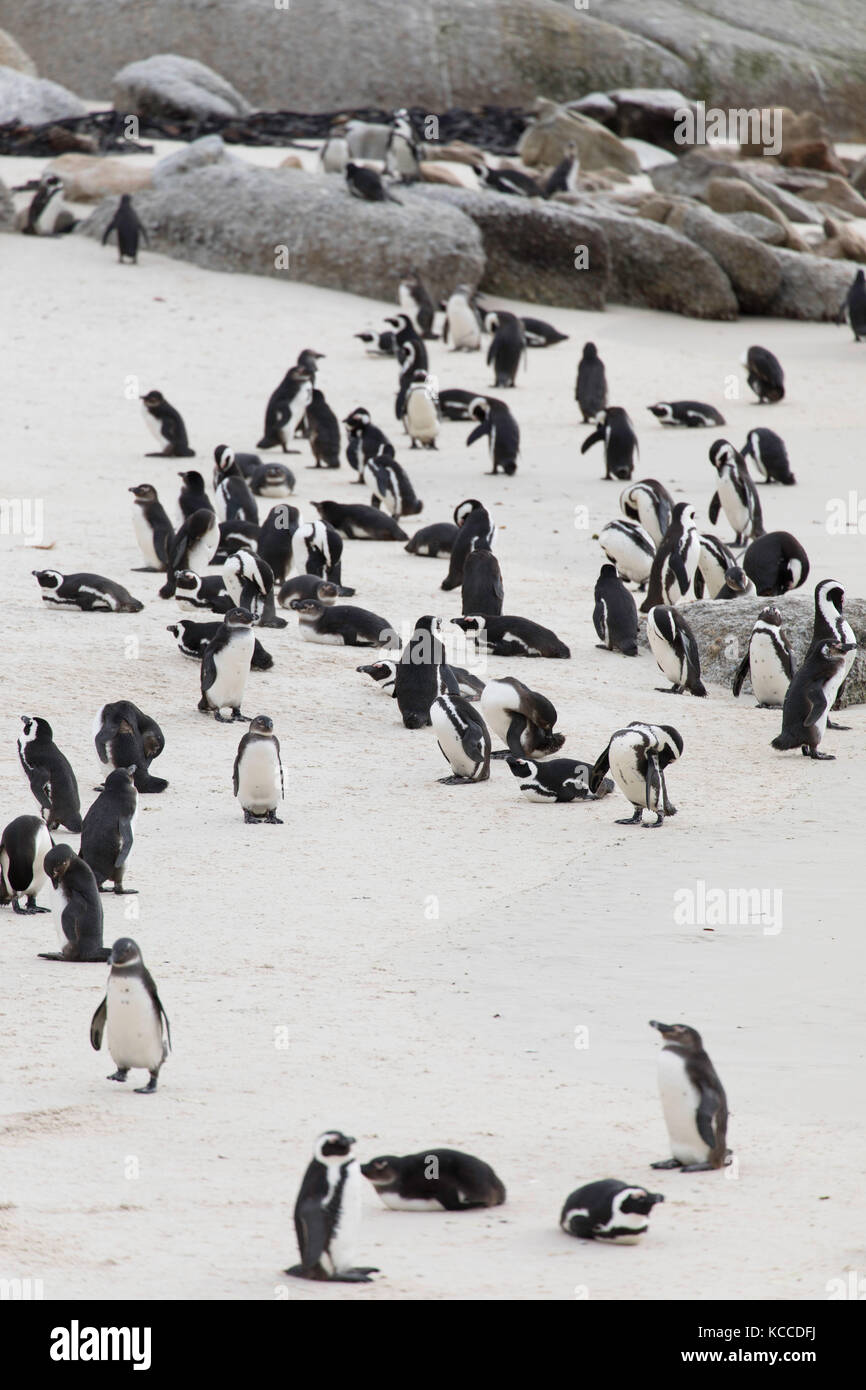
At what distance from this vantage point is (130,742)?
23.6 feet

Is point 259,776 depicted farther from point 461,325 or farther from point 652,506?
point 461,325

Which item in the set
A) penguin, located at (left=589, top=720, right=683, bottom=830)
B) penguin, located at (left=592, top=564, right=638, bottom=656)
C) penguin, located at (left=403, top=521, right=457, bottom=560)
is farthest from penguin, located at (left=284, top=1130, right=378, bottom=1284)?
penguin, located at (left=403, top=521, right=457, bottom=560)

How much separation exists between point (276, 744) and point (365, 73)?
28.9m

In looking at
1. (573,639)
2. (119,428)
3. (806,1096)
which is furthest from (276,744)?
(119,428)

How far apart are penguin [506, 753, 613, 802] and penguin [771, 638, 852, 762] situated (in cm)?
118

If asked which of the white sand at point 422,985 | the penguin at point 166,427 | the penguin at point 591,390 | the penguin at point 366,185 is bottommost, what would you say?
the white sand at point 422,985

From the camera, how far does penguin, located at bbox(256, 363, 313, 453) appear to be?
14922 mm

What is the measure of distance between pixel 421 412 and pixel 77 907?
10612 millimetres

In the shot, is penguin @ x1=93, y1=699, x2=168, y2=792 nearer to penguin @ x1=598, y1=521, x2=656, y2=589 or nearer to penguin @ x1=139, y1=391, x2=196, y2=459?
penguin @ x1=598, y1=521, x2=656, y2=589

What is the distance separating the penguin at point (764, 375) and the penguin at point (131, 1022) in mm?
13721

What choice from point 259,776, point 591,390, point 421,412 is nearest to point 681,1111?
point 259,776

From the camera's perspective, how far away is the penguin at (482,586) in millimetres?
10133

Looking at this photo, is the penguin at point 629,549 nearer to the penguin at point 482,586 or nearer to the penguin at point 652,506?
the penguin at point 652,506

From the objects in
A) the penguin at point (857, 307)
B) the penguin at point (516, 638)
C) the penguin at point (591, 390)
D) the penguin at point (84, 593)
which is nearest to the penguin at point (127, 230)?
the penguin at point (591, 390)
